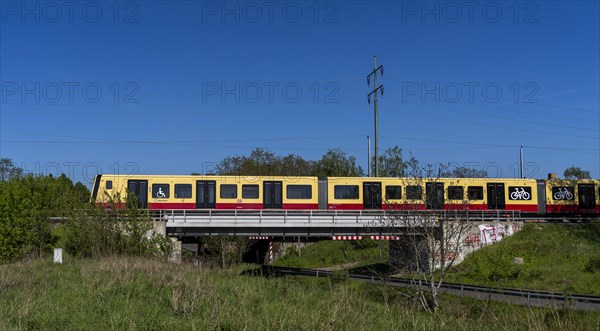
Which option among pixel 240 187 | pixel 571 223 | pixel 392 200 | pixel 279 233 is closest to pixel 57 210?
pixel 240 187

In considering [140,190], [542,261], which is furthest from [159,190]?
[542,261]

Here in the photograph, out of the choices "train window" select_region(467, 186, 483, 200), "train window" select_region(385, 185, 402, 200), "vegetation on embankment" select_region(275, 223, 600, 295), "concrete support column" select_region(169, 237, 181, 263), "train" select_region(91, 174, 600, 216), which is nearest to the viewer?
"vegetation on embankment" select_region(275, 223, 600, 295)

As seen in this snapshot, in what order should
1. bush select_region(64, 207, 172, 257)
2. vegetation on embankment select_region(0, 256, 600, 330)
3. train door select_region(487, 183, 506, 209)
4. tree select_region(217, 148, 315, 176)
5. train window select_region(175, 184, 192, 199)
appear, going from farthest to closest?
tree select_region(217, 148, 315, 176) < train door select_region(487, 183, 506, 209) < train window select_region(175, 184, 192, 199) < bush select_region(64, 207, 172, 257) < vegetation on embankment select_region(0, 256, 600, 330)

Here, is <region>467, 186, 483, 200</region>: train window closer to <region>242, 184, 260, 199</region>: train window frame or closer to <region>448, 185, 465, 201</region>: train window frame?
<region>448, 185, 465, 201</region>: train window frame

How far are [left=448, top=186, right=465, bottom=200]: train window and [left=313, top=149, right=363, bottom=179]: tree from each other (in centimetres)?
4626

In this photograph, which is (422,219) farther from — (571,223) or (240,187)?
(571,223)

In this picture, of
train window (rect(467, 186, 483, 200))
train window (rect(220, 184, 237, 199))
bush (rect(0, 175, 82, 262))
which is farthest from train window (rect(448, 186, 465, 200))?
bush (rect(0, 175, 82, 262))

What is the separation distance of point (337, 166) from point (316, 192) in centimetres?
4937

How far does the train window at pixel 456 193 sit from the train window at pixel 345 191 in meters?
6.12

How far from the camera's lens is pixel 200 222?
3152 centimetres

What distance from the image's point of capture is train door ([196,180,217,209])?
33.4 m

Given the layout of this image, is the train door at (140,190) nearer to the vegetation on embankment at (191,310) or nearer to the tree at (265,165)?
the vegetation on embankment at (191,310)

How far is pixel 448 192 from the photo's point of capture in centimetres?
3375

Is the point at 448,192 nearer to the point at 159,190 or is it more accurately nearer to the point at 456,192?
the point at 456,192
